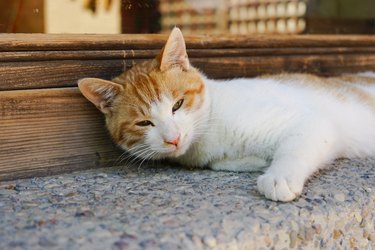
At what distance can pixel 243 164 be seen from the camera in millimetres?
1883

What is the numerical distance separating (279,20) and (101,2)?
1078 millimetres

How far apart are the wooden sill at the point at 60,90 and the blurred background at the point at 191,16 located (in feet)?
0.21

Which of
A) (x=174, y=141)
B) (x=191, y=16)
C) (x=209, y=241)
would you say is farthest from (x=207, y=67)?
(x=209, y=241)

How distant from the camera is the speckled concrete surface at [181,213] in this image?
1.23 metres

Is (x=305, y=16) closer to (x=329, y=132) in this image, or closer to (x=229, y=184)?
(x=329, y=132)

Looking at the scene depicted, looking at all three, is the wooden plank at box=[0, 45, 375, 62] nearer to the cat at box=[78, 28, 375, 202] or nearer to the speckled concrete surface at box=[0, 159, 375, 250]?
the cat at box=[78, 28, 375, 202]

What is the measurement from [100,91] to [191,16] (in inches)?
27.5

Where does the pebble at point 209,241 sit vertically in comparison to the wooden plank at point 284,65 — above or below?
below

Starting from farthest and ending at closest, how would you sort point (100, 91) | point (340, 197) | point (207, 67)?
1. point (207, 67)
2. point (100, 91)
3. point (340, 197)

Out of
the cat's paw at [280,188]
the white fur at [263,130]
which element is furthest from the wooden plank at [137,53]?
the cat's paw at [280,188]

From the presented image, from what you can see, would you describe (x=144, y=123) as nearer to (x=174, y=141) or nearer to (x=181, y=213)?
(x=174, y=141)

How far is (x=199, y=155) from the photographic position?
196cm

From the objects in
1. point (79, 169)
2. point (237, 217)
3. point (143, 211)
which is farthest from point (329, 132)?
point (79, 169)

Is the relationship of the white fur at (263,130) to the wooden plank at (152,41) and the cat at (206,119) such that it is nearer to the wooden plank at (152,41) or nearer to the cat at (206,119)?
the cat at (206,119)
